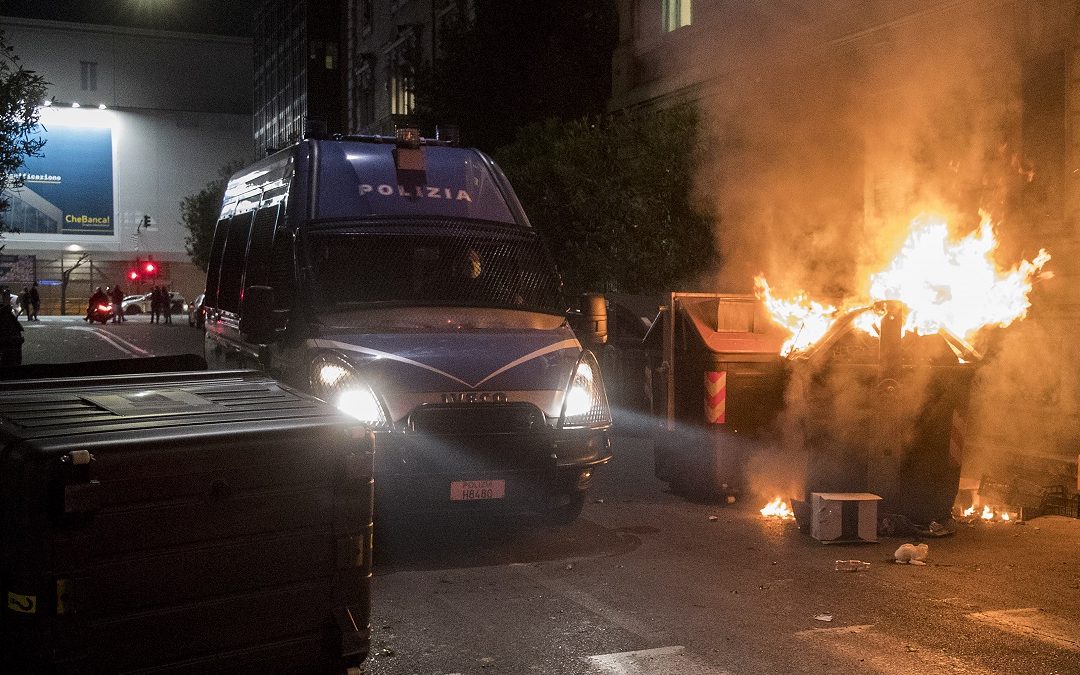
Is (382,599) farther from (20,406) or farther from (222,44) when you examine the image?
(222,44)

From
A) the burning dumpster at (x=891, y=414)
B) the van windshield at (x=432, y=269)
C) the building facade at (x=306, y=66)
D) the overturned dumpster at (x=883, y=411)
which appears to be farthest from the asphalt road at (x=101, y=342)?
the building facade at (x=306, y=66)

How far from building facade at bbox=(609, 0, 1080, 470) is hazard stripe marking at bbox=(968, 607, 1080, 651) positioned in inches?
202

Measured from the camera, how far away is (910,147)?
44.0 ft

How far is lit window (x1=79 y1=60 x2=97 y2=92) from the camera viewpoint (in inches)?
2790

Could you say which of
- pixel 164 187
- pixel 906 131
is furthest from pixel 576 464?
pixel 164 187

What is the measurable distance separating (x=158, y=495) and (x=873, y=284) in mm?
8853

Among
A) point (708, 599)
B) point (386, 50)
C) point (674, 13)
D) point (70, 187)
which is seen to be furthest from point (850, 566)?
point (70, 187)

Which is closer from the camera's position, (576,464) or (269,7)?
(576,464)

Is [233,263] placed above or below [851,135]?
below

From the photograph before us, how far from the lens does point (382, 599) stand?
6195 millimetres

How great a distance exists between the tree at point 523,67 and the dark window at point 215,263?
47.9 feet

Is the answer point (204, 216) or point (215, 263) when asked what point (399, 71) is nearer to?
point (204, 216)

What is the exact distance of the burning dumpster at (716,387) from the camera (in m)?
9.04

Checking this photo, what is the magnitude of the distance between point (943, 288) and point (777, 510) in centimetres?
288
